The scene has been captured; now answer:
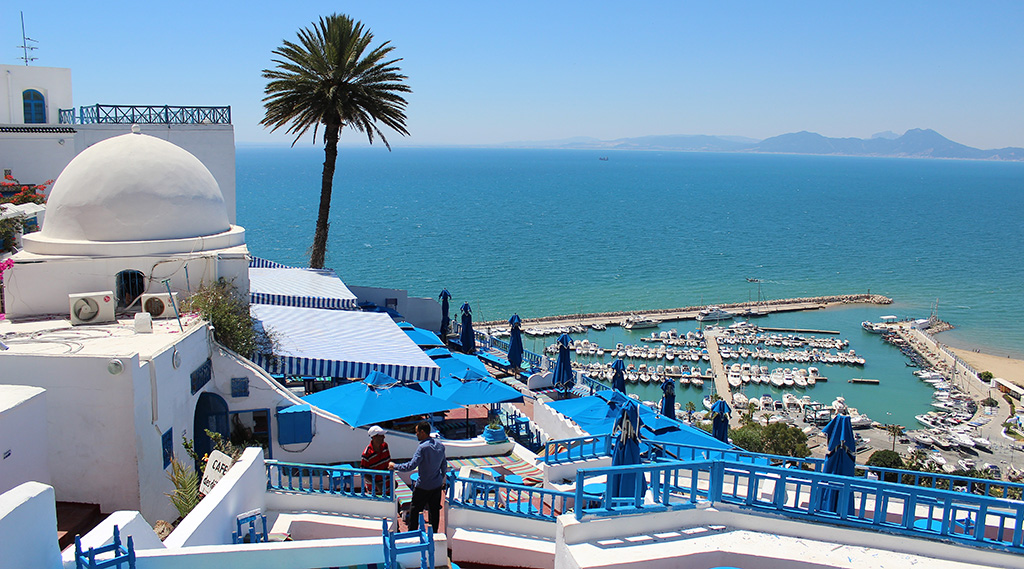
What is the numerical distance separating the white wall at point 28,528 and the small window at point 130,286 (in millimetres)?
8746

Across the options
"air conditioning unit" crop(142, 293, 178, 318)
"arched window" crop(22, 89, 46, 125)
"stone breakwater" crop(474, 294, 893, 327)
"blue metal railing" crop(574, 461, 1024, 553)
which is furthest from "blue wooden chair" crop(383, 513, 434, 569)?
"stone breakwater" crop(474, 294, 893, 327)

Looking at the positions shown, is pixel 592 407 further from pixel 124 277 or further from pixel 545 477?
pixel 124 277

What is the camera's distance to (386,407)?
42.1 feet

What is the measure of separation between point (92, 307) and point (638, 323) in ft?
173

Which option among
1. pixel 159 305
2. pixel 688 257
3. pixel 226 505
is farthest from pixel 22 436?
pixel 688 257

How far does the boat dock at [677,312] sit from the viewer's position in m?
59.6

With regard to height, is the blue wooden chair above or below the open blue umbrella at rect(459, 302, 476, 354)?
above

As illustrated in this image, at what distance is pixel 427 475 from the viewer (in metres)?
8.00

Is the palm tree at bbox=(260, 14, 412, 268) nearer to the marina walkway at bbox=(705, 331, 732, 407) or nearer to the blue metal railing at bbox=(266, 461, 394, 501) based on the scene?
the blue metal railing at bbox=(266, 461, 394, 501)

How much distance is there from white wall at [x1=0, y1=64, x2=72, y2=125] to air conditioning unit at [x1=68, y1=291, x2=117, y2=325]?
16667 millimetres

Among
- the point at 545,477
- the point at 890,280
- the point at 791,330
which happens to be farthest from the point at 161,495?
the point at 890,280

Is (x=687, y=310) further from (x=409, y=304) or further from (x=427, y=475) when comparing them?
(x=427, y=475)

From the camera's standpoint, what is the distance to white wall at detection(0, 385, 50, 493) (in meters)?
7.80

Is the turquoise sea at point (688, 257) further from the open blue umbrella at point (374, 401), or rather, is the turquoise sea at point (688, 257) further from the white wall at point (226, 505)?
the white wall at point (226, 505)
